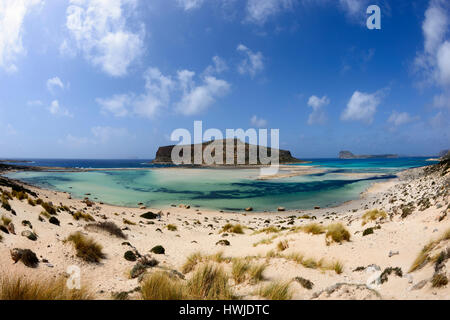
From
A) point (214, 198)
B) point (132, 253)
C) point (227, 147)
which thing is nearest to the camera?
point (132, 253)

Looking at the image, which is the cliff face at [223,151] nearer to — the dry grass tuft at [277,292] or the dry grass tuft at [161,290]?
the dry grass tuft at [277,292]

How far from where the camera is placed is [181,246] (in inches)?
357

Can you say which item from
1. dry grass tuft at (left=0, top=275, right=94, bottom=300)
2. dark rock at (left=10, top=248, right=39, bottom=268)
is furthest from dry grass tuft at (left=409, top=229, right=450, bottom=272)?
dark rock at (left=10, top=248, right=39, bottom=268)

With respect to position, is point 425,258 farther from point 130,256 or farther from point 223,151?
point 223,151

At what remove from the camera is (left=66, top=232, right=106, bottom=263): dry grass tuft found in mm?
5516

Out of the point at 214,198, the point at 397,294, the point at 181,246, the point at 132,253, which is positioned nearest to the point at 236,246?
the point at 181,246

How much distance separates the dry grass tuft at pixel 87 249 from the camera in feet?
18.1

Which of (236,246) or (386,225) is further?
(236,246)

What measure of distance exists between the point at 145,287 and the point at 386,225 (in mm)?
9288

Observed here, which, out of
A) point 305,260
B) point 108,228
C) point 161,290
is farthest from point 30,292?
point 108,228

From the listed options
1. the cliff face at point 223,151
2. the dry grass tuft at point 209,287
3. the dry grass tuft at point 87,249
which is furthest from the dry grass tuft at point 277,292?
the cliff face at point 223,151
